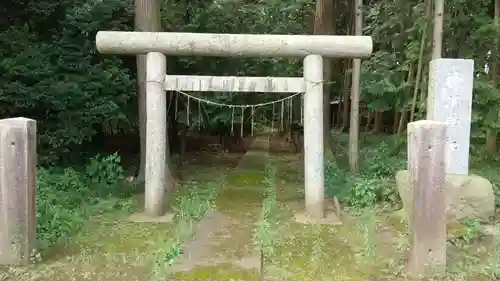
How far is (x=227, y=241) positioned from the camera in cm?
623

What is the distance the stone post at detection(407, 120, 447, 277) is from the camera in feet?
16.3

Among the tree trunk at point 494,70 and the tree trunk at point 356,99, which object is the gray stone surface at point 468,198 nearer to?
the tree trunk at point 356,99

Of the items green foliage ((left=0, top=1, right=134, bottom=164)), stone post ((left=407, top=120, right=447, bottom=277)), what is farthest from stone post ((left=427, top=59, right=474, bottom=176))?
green foliage ((left=0, top=1, right=134, bottom=164))

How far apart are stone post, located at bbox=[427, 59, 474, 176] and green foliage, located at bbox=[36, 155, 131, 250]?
5338mm

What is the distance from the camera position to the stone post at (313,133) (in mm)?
7527

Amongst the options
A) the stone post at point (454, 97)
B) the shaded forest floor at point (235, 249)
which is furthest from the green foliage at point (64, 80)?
the stone post at point (454, 97)

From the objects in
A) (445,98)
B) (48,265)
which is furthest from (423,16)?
(48,265)

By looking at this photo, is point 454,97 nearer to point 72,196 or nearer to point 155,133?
point 155,133

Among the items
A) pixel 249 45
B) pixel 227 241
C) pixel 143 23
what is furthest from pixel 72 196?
pixel 249 45

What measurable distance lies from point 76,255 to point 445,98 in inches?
213

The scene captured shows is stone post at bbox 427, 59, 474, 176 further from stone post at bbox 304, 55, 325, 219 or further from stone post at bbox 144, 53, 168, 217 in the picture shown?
stone post at bbox 144, 53, 168, 217

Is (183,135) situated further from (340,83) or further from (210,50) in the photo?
(340,83)

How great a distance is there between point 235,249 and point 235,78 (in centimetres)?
295

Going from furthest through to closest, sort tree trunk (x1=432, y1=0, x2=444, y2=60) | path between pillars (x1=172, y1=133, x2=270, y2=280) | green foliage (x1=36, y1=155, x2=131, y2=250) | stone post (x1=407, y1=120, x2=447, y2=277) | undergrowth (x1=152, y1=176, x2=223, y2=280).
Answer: tree trunk (x1=432, y1=0, x2=444, y2=60)
green foliage (x1=36, y1=155, x2=131, y2=250)
undergrowth (x1=152, y1=176, x2=223, y2=280)
path between pillars (x1=172, y1=133, x2=270, y2=280)
stone post (x1=407, y1=120, x2=447, y2=277)
